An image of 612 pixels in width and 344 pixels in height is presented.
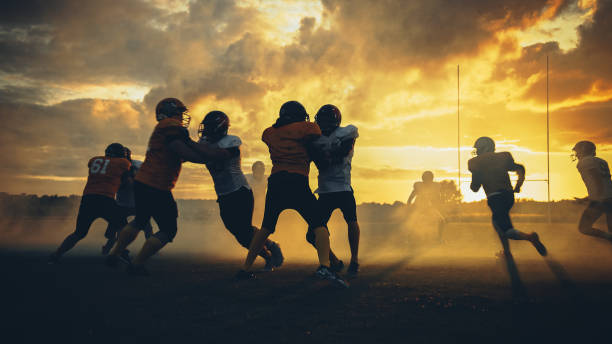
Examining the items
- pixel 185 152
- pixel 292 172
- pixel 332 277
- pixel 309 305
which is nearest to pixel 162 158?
pixel 185 152

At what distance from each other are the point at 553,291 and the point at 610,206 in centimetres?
402

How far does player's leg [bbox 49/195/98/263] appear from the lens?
7.58 m

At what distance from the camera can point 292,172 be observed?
5539 mm

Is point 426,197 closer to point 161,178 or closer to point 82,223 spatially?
point 161,178

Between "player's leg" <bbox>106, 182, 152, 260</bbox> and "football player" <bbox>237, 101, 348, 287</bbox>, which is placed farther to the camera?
"player's leg" <bbox>106, 182, 152, 260</bbox>

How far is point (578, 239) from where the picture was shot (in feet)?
41.4

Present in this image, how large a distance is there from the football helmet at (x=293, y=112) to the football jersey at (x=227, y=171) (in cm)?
78

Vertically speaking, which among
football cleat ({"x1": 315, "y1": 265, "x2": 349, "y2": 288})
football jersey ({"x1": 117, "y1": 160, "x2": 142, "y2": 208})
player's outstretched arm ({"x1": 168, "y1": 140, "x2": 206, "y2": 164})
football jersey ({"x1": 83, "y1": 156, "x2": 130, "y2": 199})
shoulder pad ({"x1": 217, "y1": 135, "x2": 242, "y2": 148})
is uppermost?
shoulder pad ({"x1": 217, "y1": 135, "x2": 242, "y2": 148})

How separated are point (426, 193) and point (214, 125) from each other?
22.3 ft

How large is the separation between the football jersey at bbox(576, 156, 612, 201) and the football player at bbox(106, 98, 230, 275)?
254 inches

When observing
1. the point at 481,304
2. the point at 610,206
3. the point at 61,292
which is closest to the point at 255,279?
the point at 61,292

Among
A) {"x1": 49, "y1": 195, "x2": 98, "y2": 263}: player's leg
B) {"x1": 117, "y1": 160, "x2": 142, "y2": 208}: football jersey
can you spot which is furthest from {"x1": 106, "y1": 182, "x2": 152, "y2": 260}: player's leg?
{"x1": 117, "y1": 160, "x2": 142, "y2": 208}: football jersey

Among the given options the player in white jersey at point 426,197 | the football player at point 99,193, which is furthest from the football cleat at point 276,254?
the player in white jersey at point 426,197

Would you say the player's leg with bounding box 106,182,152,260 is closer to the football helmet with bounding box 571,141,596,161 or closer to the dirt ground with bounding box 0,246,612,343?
the dirt ground with bounding box 0,246,612,343
